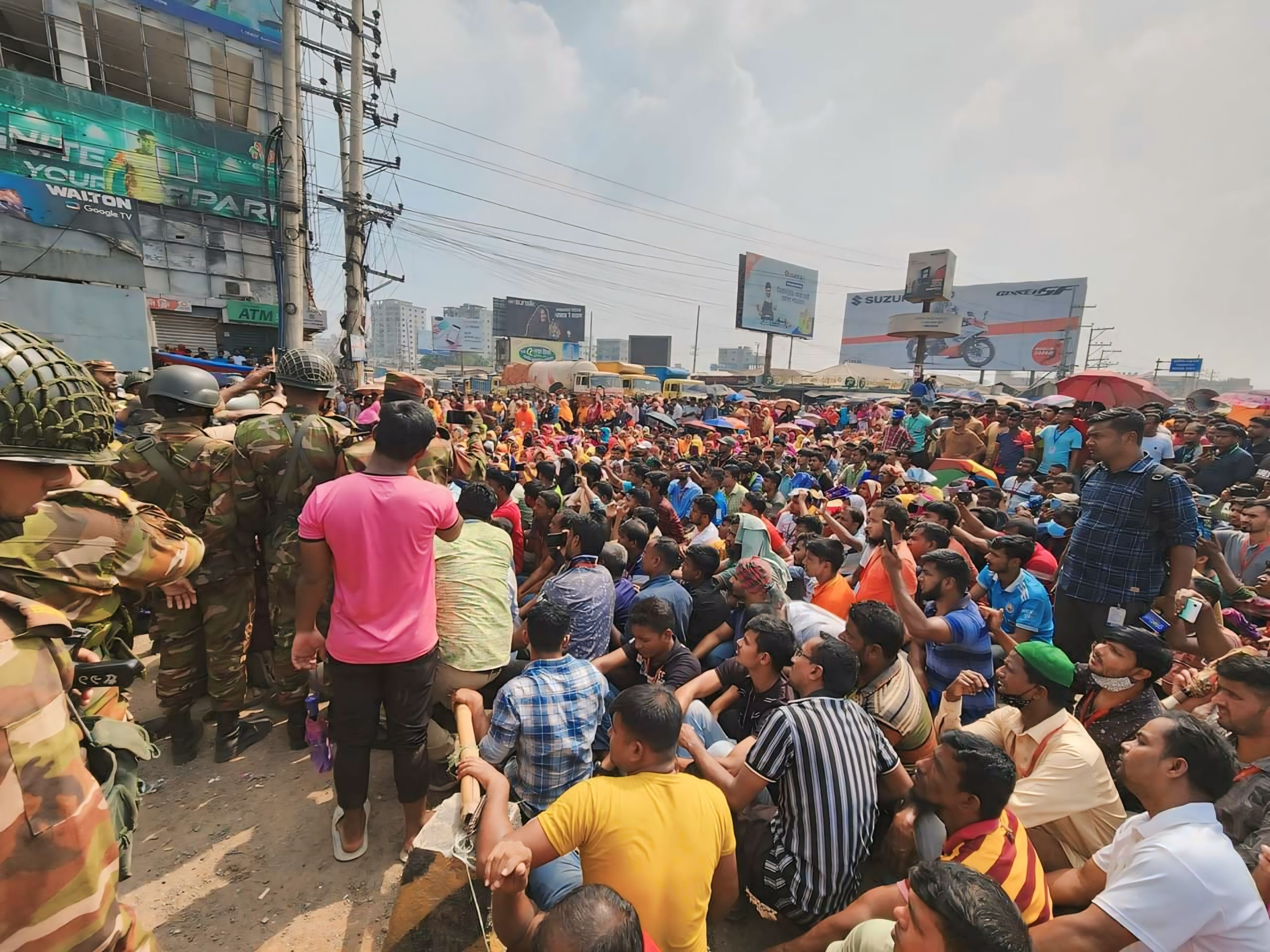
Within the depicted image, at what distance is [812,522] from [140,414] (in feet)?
18.6

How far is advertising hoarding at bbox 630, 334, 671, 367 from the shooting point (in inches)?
2717

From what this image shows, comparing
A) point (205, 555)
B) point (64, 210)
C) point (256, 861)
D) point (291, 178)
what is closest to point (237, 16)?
point (64, 210)

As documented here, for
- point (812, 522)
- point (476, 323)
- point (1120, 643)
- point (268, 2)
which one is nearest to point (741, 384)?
point (268, 2)

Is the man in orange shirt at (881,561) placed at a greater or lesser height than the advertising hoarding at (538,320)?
lesser

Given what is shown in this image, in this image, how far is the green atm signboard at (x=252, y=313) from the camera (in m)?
19.2

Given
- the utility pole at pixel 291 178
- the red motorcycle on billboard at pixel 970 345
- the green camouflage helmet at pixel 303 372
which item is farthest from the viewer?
the red motorcycle on billboard at pixel 970 345

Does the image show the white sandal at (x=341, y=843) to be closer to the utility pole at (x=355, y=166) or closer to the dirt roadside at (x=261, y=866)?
the dirt roadside at (x=261, y=866)

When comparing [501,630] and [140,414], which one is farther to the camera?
[140,414]

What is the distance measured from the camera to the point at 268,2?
1923 cm

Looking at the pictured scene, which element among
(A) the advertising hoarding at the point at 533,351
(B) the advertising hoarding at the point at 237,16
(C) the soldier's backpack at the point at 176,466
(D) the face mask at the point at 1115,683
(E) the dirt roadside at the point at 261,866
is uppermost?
(B) the advertising hoarding at the point at 237,16

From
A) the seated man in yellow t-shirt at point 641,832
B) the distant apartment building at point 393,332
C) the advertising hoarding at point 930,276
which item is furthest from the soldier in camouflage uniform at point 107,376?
the distant apartment building at point 393,332

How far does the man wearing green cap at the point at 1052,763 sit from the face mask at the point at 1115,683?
18cm

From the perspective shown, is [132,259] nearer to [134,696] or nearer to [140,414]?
[140,414]

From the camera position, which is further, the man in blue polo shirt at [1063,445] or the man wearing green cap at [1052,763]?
the man in blue polo shirt at [1063,445]
